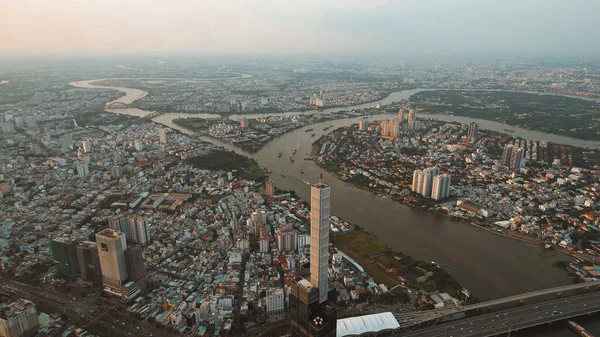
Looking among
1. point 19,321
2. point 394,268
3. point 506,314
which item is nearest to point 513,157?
point 394,268

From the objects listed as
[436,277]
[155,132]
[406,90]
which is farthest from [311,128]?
[406,90]

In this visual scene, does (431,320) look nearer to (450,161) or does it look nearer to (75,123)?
(450,161)

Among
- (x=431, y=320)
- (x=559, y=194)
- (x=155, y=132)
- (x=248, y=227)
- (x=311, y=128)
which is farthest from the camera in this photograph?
(x=311, y=128)

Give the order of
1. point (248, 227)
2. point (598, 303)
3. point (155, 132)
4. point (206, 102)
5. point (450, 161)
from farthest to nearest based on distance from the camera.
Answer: point (206, 102)
point (155, 132)
point (450, 161)
point (248, 227)
point (598, 303)

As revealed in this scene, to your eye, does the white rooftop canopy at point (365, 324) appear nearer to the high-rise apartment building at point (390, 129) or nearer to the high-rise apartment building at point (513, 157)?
the high-rise apartment building at point (513, 157)

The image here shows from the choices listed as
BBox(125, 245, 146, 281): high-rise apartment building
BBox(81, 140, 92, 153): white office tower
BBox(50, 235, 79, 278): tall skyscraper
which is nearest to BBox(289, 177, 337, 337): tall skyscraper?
BBox(125, 245, 146, 281): high-rise apartment building

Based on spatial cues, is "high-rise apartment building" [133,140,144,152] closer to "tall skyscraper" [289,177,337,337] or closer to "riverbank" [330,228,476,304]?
"riverbank" [330,228,476,304]
